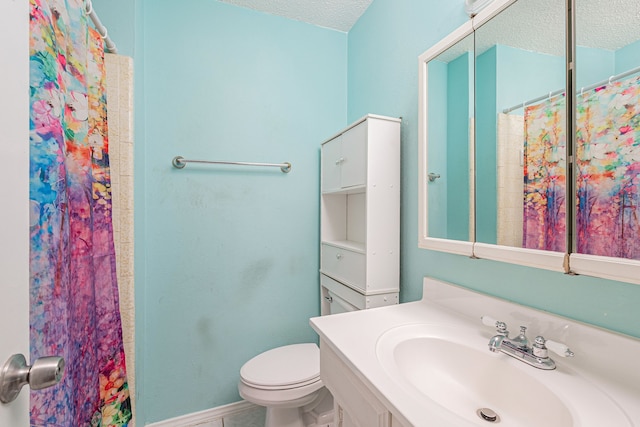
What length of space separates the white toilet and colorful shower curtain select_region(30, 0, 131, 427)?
51cm

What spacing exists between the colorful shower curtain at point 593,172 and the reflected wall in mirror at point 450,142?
0.64 ft

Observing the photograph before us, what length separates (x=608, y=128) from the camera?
61cm

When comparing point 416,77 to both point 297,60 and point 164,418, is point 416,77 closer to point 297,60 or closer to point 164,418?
point 297,60

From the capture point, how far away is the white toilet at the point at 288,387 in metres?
1.25

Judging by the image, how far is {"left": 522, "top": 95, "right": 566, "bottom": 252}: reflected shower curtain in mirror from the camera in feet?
2.26

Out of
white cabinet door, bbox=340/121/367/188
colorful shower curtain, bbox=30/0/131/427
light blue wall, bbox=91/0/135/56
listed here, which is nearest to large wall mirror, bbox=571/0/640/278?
white cabinet door, bbox=340/121/367/188

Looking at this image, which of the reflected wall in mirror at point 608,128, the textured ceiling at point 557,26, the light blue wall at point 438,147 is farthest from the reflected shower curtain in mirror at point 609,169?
the light blue wall at point 438,147

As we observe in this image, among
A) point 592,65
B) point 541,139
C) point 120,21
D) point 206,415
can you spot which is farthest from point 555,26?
point 206,415

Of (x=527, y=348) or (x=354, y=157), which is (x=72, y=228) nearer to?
(x=354, y=157)

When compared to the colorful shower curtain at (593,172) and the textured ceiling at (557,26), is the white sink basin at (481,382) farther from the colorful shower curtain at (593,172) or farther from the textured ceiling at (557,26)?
the textured ceiling at (557,26)

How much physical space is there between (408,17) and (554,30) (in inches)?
30.8

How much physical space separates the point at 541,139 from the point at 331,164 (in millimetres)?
1008

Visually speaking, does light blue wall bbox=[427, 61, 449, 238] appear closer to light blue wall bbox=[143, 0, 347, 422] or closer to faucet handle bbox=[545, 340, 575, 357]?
faucet handle bbox=[545, 340, 575, 357]

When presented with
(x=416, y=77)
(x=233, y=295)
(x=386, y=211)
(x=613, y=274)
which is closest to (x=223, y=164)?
(x=233, y=295)
